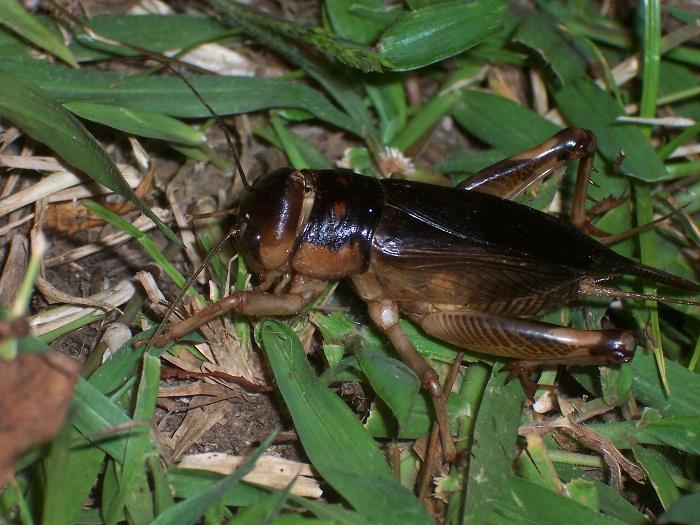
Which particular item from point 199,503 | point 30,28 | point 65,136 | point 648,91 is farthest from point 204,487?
point 648,91

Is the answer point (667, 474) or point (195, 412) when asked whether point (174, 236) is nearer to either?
point (195, 412)

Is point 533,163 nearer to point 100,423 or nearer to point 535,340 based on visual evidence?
point 535,340

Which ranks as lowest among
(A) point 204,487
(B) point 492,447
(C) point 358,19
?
(A) point 204,487

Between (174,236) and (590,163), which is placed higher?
(590,163)

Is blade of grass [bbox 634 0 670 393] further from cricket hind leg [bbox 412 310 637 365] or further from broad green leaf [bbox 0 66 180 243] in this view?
broad green leaf [bbox 0 66 180 243]

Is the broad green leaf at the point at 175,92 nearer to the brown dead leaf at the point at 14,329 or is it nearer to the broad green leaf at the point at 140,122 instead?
the broad green leaf at the point at 140,122

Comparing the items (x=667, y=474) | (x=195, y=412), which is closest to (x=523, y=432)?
(x=667, y=474)
